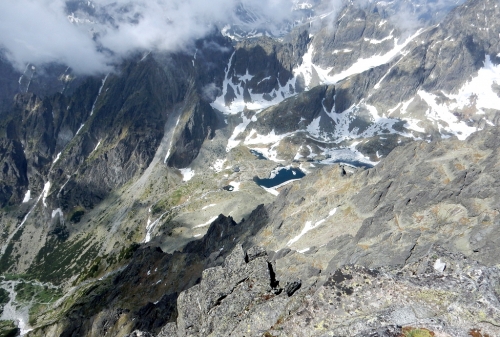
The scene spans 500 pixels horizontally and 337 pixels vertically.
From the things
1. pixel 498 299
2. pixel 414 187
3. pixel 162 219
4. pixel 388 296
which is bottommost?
pixel 498 299

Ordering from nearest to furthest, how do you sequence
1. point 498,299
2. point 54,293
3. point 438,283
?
point 498,299
point 438,283
point 54,293

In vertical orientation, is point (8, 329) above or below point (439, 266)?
above

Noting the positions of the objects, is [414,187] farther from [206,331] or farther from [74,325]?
[74,325]

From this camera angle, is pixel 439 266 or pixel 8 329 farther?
pixel 8 329

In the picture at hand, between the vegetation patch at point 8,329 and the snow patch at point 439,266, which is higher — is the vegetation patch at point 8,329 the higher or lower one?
the higher one

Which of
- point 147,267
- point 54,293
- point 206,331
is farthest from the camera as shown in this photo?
point 54,293

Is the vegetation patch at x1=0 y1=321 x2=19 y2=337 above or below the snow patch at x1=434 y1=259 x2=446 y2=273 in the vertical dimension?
above

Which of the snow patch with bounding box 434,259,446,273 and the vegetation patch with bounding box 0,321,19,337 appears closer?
the snow patch with bounding box 434,259,446,273

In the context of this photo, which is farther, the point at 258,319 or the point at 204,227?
the point at 204,227

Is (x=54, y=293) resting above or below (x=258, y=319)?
above

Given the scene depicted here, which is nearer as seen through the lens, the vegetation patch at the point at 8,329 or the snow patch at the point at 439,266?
the snow patch at the point at 439,266

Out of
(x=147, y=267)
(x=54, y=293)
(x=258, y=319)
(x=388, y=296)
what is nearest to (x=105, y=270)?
(x=54, y=293)
